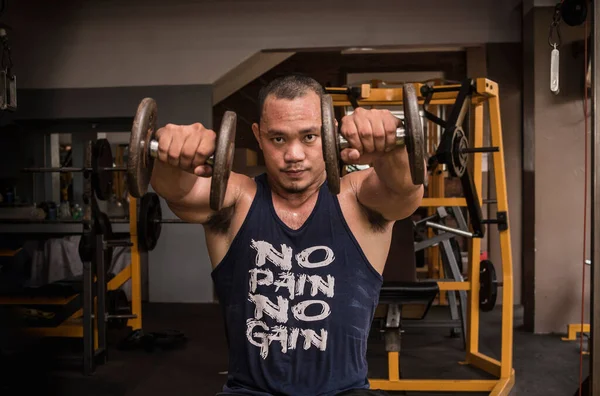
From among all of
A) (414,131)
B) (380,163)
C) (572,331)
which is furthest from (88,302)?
(572,331)

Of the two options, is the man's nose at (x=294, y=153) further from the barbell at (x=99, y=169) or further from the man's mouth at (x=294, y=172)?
the barbell at (x=99, y=169)

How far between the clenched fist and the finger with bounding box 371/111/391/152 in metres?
0.31

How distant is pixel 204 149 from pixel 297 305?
435 mm

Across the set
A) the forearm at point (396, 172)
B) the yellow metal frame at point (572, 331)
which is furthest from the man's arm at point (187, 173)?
the yellow metal frame at point (572, 331)

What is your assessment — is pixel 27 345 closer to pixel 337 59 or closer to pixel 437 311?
pixel 437 311

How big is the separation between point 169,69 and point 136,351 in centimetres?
231

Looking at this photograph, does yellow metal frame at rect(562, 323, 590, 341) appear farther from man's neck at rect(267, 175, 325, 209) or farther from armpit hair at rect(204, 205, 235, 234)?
armpit hair at rect(204, 205, 235, 234)

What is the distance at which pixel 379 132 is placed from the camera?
110 centimetres

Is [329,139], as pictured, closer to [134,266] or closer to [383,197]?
[383,197]

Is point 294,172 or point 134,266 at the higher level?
point 294,172

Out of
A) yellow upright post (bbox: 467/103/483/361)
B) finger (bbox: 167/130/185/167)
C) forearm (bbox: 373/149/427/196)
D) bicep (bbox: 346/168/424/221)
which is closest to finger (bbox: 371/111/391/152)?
forearm (bbox: 373/149/427/196)

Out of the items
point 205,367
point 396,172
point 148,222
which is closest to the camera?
point 396,172

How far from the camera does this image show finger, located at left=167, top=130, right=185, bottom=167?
113cm

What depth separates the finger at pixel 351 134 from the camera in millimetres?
1099
